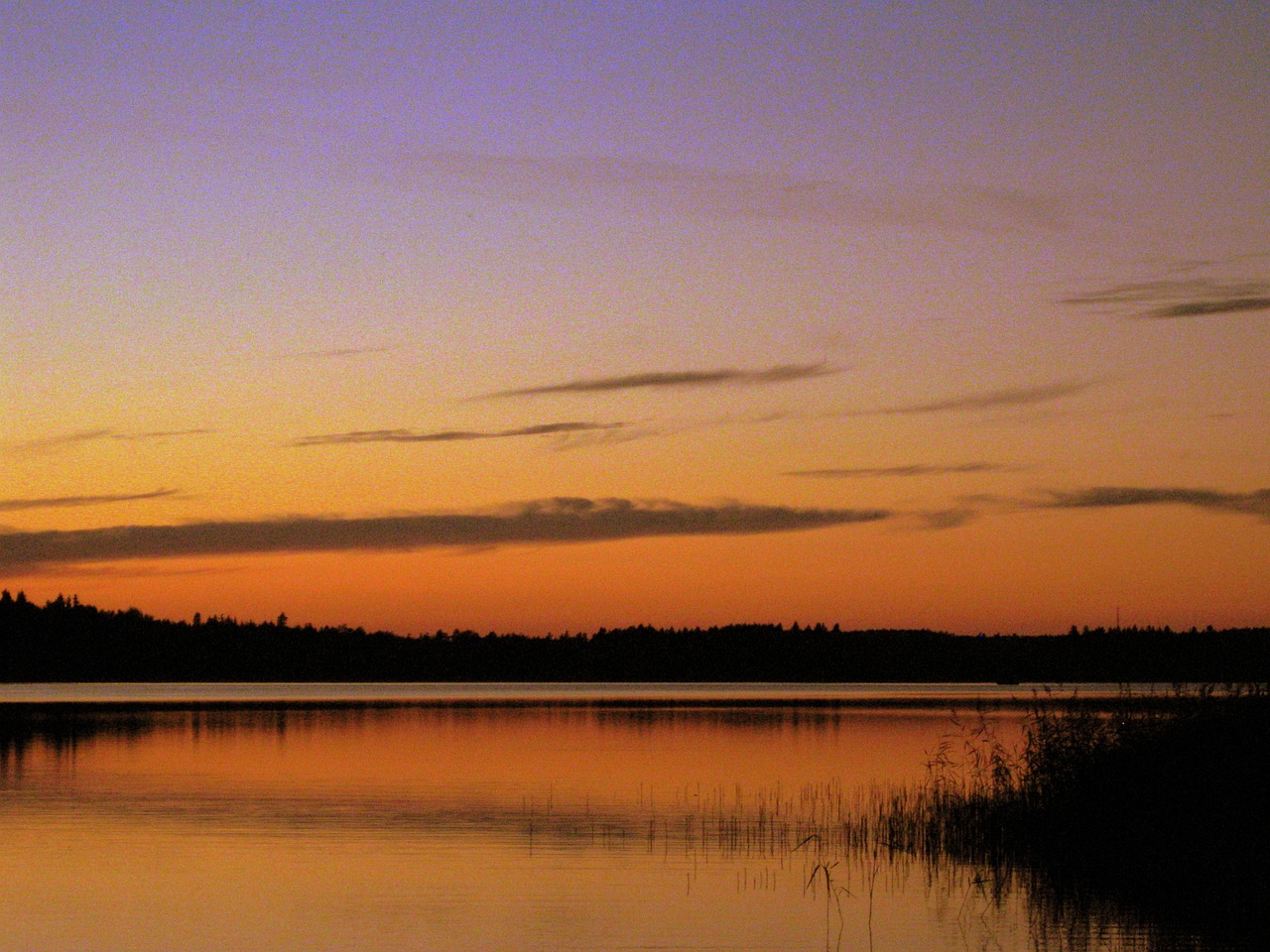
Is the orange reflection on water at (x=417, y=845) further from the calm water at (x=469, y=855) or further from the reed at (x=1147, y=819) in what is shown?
the reed at (x=1147, y=819)

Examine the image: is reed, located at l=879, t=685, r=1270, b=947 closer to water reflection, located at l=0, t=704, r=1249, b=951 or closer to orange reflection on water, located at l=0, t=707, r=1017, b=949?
water reflection, located at l=0, t=704, r=1249, b=951

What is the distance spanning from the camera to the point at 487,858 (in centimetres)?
2686

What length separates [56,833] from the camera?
30.1 m

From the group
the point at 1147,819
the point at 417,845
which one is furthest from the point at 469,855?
the point at 1147,819

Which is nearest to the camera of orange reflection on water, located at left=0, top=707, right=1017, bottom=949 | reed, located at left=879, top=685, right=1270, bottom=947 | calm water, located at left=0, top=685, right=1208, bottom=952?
calm water, located at left=0, top=685, right=1208, bottom=952

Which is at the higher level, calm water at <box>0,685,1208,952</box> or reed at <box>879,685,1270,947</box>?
reed at <box>879,685,1270,947</box>

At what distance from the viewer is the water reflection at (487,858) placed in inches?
818

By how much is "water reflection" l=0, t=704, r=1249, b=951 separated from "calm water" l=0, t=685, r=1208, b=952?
0.22 ft

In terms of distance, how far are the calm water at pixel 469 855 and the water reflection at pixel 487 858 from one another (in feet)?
0.22

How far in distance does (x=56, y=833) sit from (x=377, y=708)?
69.9 metres

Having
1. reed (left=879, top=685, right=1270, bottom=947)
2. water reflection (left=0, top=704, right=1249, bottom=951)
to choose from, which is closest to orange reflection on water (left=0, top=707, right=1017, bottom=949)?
water reflection (left=0, top=704, right=1249, bottom=951)

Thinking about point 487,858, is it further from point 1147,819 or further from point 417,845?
point 1147,819

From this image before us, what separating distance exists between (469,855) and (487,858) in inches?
20.0

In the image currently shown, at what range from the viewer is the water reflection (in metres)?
Result: 20.8
